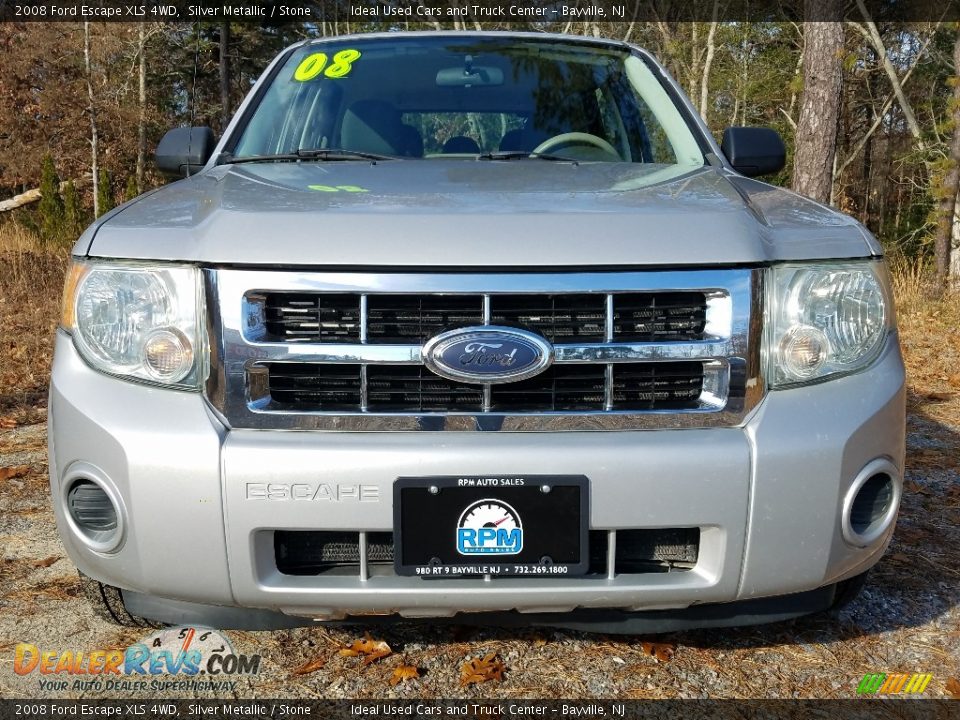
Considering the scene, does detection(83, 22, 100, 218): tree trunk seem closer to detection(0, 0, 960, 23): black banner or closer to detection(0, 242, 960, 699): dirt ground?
detection(0, 0, 960, 23): black banner

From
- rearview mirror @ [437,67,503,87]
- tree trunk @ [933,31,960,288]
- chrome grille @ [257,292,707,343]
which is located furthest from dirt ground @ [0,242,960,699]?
tree trunk @ [933,31,960,288]

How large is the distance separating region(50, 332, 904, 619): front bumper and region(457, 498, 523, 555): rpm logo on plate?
7 cm

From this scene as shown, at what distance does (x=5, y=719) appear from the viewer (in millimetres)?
1980

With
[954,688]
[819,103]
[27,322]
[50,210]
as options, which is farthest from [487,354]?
[50,210]

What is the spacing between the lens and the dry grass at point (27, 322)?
545cm

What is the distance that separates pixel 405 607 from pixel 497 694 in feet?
1.48

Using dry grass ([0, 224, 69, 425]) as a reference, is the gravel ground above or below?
above

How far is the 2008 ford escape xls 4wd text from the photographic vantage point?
172 centimetres

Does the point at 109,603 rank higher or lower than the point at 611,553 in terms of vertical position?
lower

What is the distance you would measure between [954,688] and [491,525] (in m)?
1.30

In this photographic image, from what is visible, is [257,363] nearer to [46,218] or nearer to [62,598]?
[62,598]

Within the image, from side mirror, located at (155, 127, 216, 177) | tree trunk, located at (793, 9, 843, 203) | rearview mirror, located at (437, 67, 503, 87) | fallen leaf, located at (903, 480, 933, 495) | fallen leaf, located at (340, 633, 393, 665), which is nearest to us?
fallen leaf, located at (340, 633, 393, 665)

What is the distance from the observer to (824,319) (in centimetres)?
191

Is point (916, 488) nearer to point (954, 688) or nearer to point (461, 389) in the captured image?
point (954, 688)
